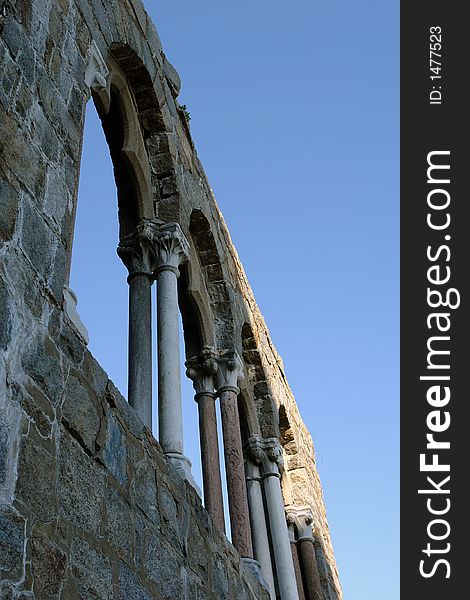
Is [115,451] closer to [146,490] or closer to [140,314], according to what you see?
[146,490]

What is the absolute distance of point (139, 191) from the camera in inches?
274

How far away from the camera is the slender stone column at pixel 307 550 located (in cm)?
945

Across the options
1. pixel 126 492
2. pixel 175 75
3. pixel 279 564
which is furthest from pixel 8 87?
pixel 279 564

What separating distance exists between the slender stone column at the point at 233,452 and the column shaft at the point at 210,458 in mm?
148

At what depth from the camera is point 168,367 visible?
20.2 ft

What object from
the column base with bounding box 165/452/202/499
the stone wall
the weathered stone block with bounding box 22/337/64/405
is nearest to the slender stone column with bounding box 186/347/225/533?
the column base with bounding box 165/452/202/499

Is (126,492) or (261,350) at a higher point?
(261,350)

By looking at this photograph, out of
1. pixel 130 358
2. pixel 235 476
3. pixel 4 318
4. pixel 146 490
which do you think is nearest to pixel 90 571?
pixel 146 490

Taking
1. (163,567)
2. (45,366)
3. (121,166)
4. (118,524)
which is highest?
(121,166)

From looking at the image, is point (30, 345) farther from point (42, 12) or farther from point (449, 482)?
point (449, 482)

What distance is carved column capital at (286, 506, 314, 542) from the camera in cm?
977

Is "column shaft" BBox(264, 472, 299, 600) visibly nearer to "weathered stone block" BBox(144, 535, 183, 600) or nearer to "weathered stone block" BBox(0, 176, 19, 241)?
"weathered stone block" BBox(144, 535, 183, 600)

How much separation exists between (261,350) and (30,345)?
6.27m

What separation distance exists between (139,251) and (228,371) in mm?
1666
